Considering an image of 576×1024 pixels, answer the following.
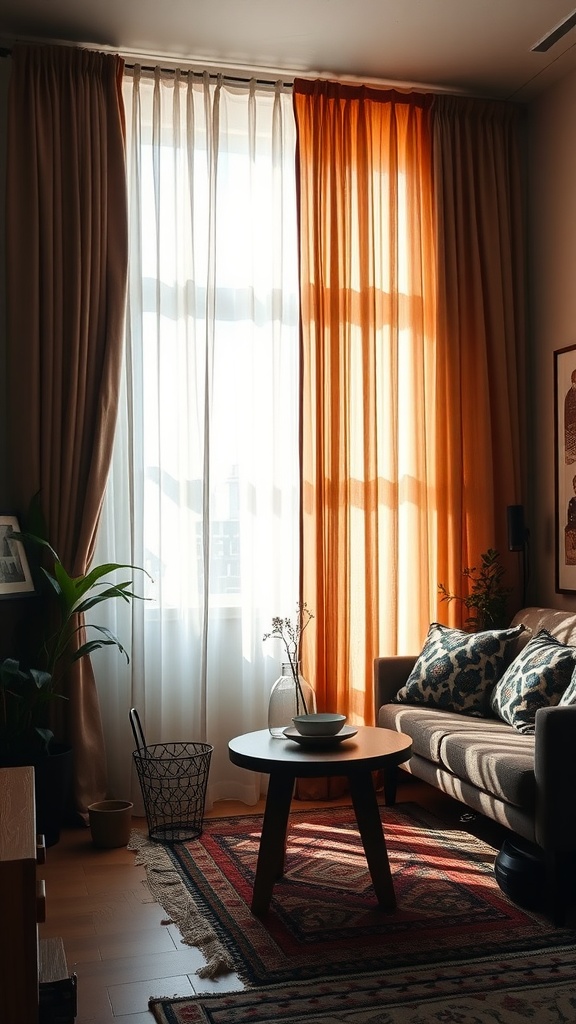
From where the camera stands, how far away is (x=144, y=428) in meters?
4.33

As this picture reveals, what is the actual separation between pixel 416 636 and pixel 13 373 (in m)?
2.16

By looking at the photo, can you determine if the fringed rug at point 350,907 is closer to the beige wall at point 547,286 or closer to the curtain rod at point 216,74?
the beige wall at point 547,286

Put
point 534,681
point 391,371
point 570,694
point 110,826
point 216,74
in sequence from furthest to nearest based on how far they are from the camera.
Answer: point 391,371 → point 216,74 → point 110,826 → point 534,681 → point 570,694

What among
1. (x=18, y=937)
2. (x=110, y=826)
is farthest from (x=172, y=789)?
(x=18, y=937)

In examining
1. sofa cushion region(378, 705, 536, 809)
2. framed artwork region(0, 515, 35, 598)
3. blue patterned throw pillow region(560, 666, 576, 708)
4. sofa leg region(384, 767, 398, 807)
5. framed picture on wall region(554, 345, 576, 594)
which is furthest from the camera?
framed picture on wall region(554, 345, 576, 594)

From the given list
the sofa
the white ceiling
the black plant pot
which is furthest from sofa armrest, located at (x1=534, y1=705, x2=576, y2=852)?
the white ceiling

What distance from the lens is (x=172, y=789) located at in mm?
3945

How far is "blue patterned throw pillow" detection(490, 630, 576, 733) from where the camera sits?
11.5 feet

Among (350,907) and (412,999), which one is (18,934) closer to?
(412,999)

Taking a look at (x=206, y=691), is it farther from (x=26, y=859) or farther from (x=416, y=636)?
(x=26, y=859)

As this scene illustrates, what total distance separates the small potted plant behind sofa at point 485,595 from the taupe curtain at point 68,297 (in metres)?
1.71

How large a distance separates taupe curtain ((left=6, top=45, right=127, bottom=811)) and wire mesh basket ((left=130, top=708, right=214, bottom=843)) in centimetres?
26

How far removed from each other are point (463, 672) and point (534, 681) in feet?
1.53

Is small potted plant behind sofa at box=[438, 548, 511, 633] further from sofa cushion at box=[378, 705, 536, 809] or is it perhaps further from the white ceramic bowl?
the white ceramic bowl
